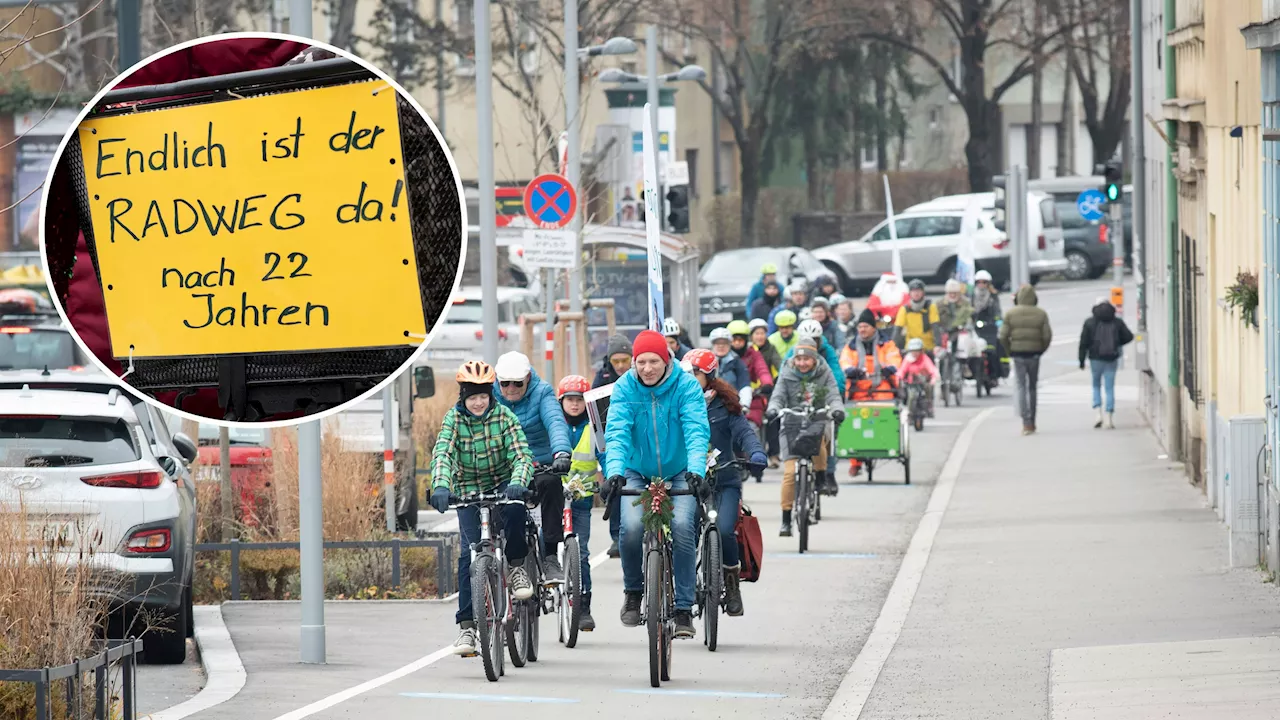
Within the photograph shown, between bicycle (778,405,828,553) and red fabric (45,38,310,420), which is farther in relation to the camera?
bicycle (778,405,828,553)

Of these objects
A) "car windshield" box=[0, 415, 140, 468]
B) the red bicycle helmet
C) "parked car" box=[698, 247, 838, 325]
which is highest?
"parked car" box=[698, 247, 838, 325]

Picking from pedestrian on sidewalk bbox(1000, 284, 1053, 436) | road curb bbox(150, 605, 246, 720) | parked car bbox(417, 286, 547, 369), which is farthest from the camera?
parked car bbox(417, 286, 547, 369)

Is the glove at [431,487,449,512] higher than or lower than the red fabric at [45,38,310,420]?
lower

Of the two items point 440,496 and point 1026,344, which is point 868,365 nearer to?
point 1026,344

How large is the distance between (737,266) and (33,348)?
969 inches

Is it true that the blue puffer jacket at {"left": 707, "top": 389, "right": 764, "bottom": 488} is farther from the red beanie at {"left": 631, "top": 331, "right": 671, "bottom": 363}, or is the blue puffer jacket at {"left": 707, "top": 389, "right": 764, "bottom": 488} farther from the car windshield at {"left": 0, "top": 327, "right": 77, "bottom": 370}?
the car windshield at {"left": 0, "top": 327, "right": 77, "bottom": 370}

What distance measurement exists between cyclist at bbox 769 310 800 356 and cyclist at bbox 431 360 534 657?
11.1 meters

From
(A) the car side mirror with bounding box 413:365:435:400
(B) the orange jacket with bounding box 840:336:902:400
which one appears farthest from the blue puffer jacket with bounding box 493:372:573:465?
(B) the orange jacket with bounding box 840:336:902:400

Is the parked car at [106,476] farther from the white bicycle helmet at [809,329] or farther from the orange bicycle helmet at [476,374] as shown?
the white bicycle helmet at [809,329]

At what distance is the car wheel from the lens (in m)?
54.2

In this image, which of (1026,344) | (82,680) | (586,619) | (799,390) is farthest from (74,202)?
(1026,344)

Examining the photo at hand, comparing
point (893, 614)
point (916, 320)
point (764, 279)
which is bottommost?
point (893, 614)

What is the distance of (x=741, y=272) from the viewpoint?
46.2 meters

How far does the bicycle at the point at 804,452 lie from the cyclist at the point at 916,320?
11.9 m
